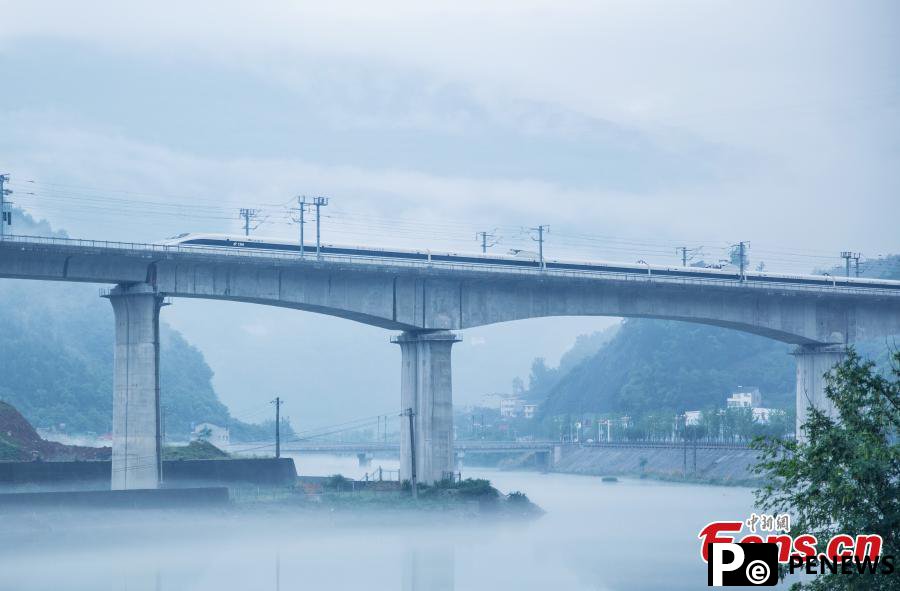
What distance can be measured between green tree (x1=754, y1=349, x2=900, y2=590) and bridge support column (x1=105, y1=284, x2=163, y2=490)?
144ft

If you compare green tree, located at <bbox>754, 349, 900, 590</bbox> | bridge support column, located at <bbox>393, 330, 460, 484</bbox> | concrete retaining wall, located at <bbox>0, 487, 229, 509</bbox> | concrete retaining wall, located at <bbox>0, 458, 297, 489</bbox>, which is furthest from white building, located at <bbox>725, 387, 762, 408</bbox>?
green tree, located at <bbox>754, 349, 900, 590</bbox>

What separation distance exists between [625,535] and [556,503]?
2799 cm

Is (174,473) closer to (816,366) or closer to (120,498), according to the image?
(120,498)

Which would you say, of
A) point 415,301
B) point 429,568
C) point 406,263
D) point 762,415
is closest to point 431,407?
point 415,301

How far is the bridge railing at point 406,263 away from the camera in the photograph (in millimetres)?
66500

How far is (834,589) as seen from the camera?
2689cm

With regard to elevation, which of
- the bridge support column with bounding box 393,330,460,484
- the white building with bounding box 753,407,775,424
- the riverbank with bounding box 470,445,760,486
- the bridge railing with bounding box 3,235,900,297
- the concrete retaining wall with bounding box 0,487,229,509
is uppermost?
the bridge railing with bounding box 3,235,900,297

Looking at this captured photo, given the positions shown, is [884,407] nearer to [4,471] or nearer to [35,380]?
[4,471]

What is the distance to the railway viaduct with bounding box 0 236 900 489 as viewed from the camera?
218 ft

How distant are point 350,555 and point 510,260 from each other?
27.0 metres

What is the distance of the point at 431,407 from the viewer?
252ft

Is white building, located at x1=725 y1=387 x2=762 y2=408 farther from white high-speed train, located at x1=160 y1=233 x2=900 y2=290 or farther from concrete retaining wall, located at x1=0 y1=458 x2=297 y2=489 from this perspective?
concrete retaining wall, located at x1=0 y1=458 x2=297 y2=489

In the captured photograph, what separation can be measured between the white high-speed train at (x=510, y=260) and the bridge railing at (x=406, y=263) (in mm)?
352

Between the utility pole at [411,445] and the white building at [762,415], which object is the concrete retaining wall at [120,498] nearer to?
the utility pole at [411,445]
